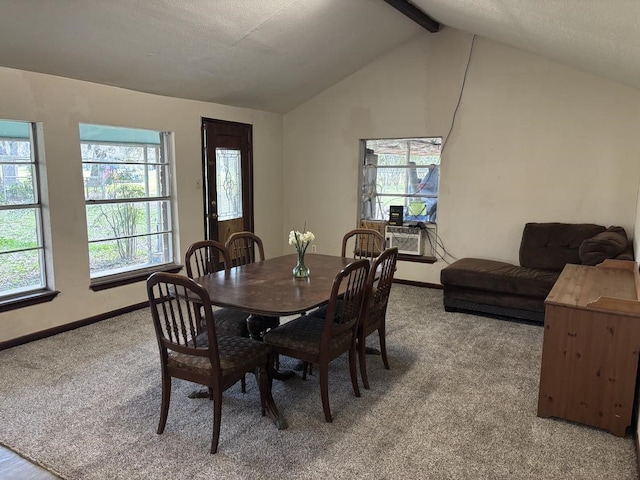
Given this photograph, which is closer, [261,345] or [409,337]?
[261,345]

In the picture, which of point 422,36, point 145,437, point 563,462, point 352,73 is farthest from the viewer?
point 352,73

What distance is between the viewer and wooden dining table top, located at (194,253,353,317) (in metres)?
2.49

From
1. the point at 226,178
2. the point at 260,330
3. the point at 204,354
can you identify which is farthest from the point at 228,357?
the point at 226,178

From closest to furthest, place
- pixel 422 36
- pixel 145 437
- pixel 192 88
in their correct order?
pixel 145 437, pixel 192 88, pixel 422 36

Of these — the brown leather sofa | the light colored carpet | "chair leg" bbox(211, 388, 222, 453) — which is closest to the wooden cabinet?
the light colored carpet

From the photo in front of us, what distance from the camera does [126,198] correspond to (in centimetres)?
463

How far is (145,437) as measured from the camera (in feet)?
8.05

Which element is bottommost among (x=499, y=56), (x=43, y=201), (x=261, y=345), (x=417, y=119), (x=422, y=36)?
(x=261, y=345)

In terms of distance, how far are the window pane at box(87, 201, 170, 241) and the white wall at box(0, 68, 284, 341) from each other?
0.64ft

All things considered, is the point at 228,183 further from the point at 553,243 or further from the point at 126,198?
the point at 553,243

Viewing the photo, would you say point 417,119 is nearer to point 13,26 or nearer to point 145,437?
point 13,26

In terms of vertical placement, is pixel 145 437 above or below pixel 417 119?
below

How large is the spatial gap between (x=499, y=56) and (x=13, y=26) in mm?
4472

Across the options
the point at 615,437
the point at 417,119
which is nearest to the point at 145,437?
the point at 615,437
